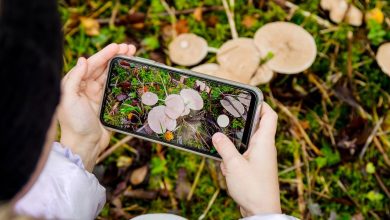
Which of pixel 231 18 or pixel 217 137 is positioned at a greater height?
pixel 231 18

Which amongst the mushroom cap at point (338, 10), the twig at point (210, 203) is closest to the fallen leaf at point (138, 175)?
the twig at point (210, 203)

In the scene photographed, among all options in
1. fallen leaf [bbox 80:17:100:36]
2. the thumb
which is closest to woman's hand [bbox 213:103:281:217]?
the thumb

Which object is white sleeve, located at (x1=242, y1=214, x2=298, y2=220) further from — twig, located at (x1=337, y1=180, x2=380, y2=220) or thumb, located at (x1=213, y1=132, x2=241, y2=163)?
twig, located at (x1=337, y1=180, x2=380, y2=220)

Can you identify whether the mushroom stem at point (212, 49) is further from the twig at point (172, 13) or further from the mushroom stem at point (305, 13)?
the mushroom stem at point (305, 13)

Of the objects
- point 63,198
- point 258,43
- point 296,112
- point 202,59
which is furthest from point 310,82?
point 63,198

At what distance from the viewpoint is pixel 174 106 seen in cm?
189

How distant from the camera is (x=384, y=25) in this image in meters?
2.63

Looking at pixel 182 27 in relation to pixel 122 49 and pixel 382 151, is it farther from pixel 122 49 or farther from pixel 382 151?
pixel 382 151

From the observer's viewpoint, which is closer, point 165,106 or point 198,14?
point 165,106

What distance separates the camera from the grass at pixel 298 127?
2.41m

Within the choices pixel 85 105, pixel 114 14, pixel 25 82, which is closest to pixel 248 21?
pixel 114 14

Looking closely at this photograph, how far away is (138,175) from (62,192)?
0.82 meters

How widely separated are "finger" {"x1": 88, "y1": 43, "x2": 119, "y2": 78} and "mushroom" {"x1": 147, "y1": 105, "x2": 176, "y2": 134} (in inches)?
10.7

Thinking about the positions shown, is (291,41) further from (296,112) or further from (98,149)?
(98,149)
